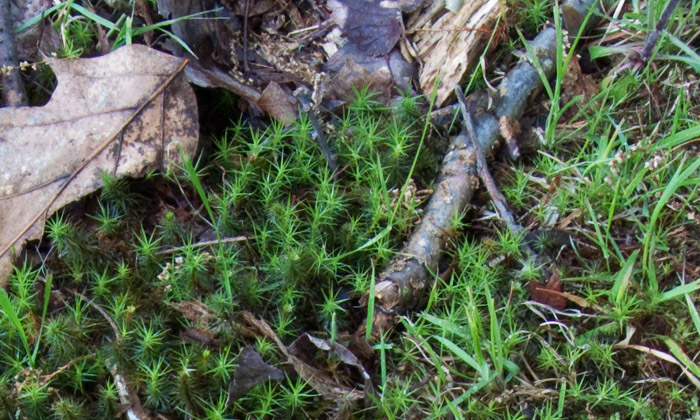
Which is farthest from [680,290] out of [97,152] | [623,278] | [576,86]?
[97,152]

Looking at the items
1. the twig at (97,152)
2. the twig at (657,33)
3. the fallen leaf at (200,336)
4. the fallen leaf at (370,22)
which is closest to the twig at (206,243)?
the fallen leaf at (200,336)

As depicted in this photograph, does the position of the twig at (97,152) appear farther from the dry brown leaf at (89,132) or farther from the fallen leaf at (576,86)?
the fallen leaf at (576,86)

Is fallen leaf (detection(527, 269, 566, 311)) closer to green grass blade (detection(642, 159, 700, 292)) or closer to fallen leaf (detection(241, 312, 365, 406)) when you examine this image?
green grass blade (detection(642, 159, 700, 292))

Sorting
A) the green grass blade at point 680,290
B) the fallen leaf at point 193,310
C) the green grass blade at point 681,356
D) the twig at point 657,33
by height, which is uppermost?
the twig at point 657,33

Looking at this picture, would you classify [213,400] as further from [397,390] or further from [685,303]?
[685,303]

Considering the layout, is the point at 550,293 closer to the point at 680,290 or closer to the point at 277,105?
the point at 680,290
